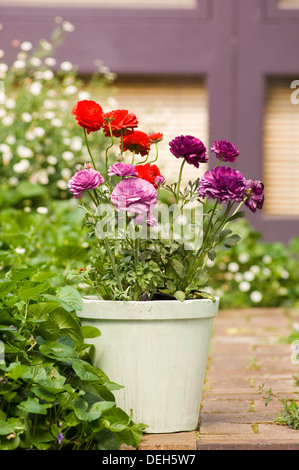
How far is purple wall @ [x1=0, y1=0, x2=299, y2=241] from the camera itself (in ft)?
22.8

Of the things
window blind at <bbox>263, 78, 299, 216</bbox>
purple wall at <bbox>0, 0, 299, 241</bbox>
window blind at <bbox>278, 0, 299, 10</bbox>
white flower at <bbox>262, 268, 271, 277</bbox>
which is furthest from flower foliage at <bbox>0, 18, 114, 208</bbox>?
window blind at <bbox>278, 0, 299, 10</bbox>

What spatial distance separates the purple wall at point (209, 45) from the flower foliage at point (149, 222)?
4526 mm

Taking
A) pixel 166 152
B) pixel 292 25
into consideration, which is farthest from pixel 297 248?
pixel 292 25

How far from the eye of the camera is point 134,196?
228cm

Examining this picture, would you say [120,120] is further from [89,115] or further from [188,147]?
[188,147]

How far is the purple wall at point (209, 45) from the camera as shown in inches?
273

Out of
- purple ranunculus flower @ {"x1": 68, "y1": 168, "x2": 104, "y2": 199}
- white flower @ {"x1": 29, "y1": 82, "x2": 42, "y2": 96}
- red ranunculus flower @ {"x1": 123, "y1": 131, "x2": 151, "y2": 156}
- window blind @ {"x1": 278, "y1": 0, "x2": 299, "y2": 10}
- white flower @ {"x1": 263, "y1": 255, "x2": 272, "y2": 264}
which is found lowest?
white flower @ {"x1": 263, "y1": 255, "x2": 272, "y2": 264}

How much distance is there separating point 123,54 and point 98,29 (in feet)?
1.14

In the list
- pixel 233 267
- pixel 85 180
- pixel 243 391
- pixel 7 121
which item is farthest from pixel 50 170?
pixel 85 180

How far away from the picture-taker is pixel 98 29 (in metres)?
6.98

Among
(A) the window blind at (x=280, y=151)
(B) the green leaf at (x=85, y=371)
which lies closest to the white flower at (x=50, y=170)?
(A) the window blind at (x=280, y=151)

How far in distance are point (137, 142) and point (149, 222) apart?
342 millimetres

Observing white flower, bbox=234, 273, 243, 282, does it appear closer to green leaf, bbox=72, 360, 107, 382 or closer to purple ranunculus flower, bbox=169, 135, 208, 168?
purple ranunculus flower, bbox=169, 135, 208, 168

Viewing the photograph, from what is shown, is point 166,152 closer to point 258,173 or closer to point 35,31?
point 258,173
